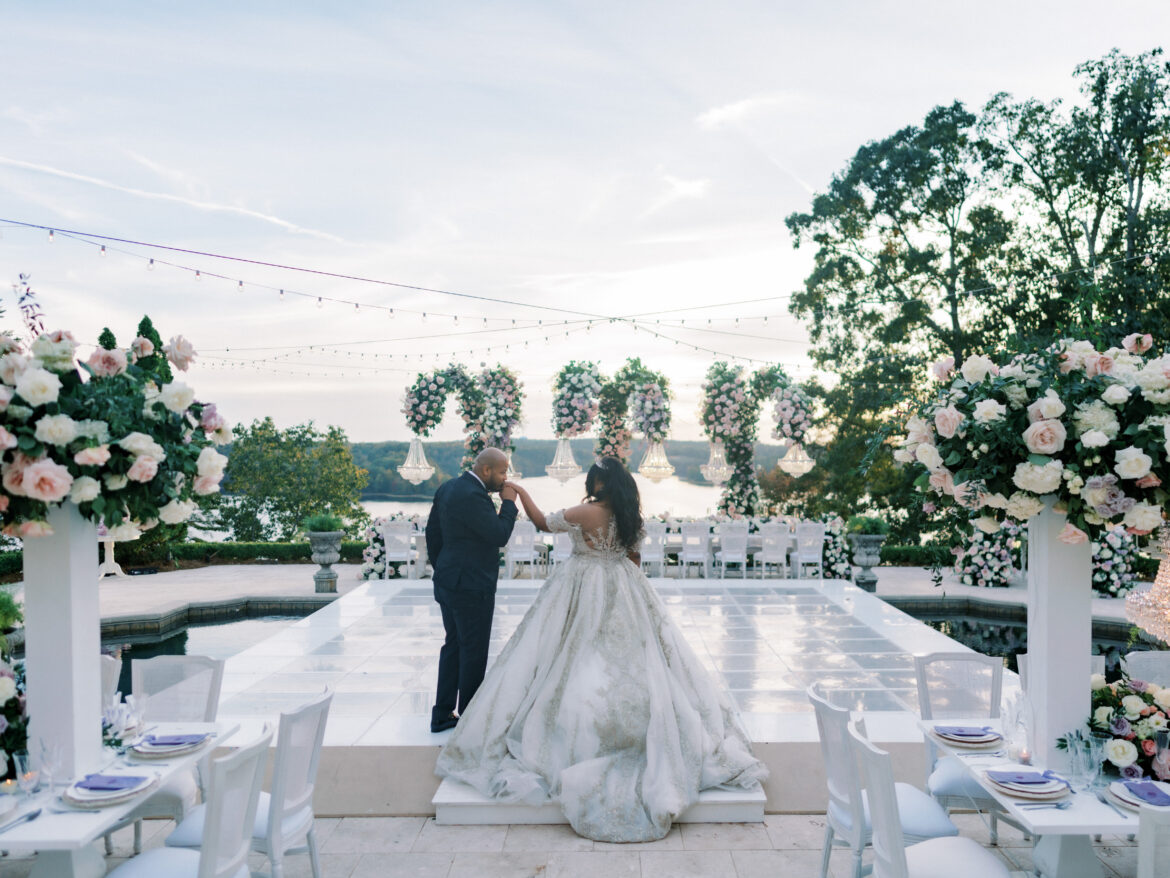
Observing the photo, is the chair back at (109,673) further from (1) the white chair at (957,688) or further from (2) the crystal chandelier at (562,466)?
(2) the crystal chandelier at (562,466)

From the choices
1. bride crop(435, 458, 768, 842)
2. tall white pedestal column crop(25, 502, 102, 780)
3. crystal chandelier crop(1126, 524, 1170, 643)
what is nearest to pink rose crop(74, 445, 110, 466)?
tall white pedestal column crop(25, 502, 102, 780)

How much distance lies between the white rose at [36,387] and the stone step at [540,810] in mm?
2617

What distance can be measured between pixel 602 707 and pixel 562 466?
6382 millimetres

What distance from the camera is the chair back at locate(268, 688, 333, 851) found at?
3.21 m

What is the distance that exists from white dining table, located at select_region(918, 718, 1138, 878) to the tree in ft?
56.3

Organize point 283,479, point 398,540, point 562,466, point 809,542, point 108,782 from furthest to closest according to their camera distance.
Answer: point 283,479 → point 809,542 → point 398,540 → point 562,466 → point 108,782

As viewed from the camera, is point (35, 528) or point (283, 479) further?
point (283, 479)

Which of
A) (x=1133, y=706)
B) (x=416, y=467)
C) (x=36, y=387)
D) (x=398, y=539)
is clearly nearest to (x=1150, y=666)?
(x=1133, y=706)

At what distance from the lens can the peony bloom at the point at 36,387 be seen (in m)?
2.76

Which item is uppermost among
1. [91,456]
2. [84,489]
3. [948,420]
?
[948,420]

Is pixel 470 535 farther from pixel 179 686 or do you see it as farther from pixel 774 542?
pixel 774 542

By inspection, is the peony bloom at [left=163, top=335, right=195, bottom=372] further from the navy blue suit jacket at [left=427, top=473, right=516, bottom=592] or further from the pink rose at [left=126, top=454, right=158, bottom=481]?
the navy blue suit jacket at [left=427, top=473, right=516, bottom=592]

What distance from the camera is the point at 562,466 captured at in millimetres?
10547

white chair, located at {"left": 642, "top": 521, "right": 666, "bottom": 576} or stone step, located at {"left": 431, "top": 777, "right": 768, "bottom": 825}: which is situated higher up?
white chair, located at {"left": 642, "top": 521, "right": 666, "bottom": 576}
